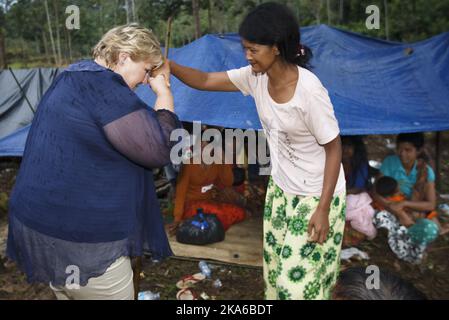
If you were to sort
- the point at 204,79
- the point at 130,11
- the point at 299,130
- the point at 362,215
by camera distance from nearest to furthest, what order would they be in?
the point at 299,130 → the point at 204,79 → the point at 362,215 → the point at 130,11

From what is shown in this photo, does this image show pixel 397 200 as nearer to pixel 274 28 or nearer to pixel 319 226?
pixel 319 226

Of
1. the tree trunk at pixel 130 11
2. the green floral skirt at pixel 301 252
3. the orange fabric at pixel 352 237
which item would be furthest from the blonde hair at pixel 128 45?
the tree trunk at pixel 130 11

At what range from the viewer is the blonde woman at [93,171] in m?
1.18

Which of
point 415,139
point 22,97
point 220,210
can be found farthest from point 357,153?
point 22,97

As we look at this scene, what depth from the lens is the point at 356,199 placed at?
359cm

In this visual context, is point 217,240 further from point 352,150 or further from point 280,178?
point 280,178

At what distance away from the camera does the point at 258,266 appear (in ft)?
10.9

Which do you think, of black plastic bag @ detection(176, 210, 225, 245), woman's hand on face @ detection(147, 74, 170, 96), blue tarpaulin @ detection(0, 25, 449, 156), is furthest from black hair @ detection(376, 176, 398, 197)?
woman's hand on face @ detection(147, 74, 170, 96)

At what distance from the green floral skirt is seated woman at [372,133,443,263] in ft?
6.16

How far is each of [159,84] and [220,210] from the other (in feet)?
8.48

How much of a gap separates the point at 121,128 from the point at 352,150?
3.21m

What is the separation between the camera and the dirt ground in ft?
9.96

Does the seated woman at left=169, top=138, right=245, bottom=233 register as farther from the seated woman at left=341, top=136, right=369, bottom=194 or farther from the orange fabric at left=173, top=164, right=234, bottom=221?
the seated woman at left=341, top=136, right=369, bottom=194

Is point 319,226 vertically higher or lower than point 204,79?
lower
